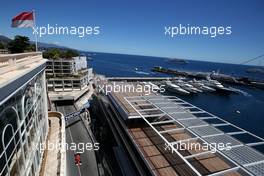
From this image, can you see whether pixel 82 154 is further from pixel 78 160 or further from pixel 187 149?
pixel 187 149

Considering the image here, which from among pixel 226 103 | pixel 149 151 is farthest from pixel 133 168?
pixel 226 103

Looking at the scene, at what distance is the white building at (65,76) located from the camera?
82188 millimetres

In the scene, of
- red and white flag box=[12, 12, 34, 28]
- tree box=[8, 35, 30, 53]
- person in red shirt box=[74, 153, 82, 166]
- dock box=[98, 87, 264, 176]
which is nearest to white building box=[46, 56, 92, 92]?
tree box=[8, 35, 30, 53]

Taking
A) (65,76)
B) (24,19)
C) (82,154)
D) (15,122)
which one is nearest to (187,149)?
(15,122)

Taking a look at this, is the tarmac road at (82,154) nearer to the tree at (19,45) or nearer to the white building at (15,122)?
the white building at (15,122)

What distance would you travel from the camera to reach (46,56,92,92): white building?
8219 centimetres

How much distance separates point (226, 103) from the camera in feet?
279

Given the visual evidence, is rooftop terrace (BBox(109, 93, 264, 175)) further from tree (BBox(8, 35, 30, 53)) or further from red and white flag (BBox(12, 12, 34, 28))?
tree (BBox(8, 35, 30, 53))

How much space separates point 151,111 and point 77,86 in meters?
56.8

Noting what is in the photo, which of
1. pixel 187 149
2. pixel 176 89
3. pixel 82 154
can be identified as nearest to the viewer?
pixel 187 149

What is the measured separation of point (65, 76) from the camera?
8662 cm

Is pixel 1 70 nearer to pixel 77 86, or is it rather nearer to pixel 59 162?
pixel 59 162

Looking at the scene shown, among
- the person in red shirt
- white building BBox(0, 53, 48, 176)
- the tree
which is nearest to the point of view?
white building BBox(0, 53, 48, 176)

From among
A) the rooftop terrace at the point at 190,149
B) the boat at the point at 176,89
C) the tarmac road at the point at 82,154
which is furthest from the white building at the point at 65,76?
the rooftop terrace at the point at 190,149
